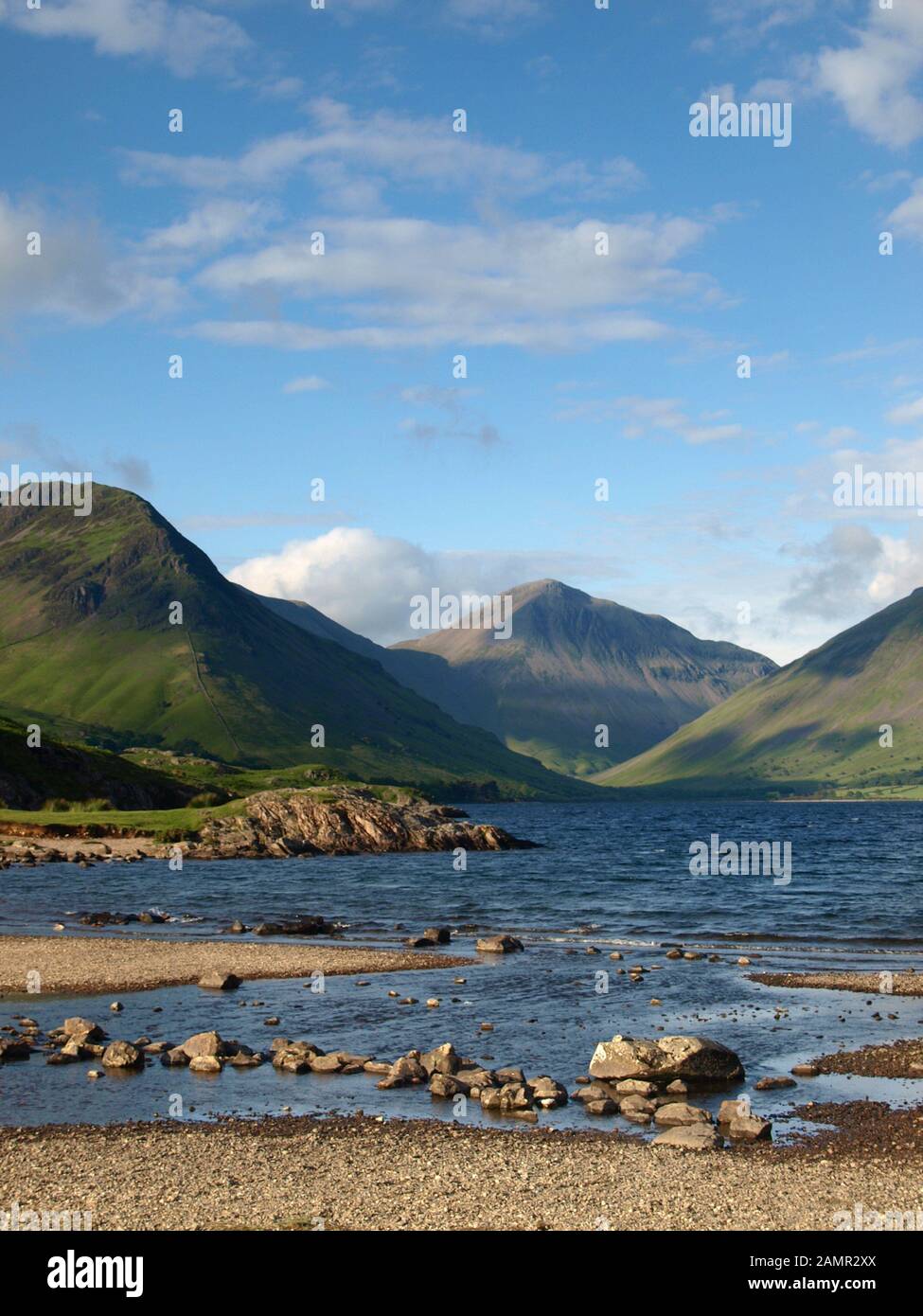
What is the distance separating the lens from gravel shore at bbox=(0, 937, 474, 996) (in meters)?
46.6

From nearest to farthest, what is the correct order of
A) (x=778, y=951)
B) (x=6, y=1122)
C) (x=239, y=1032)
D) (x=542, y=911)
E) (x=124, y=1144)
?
(x=124, y=1144)
(x=6, y=1122)
(x=239, y=1032)
(x=778, y=951)
(x=542, y=911)

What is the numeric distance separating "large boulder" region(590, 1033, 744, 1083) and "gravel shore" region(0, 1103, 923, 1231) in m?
4.71

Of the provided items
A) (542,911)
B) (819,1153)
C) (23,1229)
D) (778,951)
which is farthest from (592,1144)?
(542,911)

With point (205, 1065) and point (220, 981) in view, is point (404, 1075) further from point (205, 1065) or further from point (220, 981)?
point (220, 981)

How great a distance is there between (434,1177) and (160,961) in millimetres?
32709

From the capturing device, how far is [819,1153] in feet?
81.5

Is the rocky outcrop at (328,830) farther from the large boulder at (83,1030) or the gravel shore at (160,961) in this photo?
the large boulder at (83,1030)

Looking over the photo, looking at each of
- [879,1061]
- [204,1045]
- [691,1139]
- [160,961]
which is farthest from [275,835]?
[691,1139]

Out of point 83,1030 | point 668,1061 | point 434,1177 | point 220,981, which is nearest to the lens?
point 434,1177

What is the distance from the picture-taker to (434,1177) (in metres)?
22.6

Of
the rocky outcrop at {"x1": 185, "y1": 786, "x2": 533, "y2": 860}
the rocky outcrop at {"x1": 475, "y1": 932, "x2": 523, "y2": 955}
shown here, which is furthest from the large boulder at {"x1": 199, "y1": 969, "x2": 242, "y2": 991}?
the rocky outcrop at {"x1": 185, "y1": 786, "x2": 533, "y2": 860}

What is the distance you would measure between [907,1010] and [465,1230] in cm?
2840
